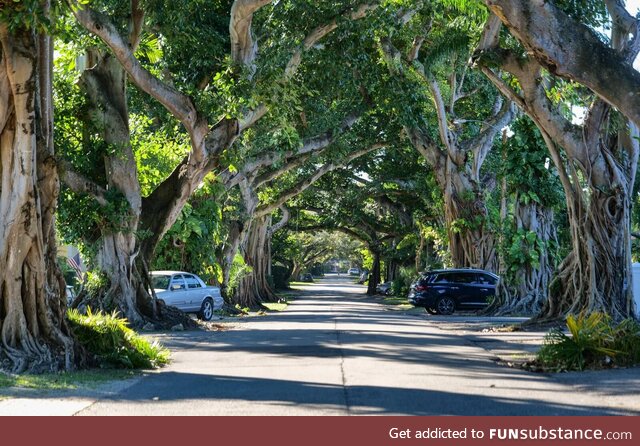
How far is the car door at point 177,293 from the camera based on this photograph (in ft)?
91.0

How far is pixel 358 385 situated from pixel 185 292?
57.6 feet

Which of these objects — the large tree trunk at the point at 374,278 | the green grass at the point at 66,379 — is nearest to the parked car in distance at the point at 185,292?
the green grass at the point at 66,379

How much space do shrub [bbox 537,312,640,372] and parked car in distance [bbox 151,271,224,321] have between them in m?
15.6

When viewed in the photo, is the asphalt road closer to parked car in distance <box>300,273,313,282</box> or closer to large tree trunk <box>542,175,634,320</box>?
large tree trunk <box>542,175,634,320</box>

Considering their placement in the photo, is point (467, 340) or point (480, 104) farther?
point (480, 104)

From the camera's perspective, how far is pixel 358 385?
11547 millimetres

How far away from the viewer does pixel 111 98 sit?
2336 cm

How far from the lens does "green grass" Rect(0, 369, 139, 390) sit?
11.4 m

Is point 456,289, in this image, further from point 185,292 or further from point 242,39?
point 242,39

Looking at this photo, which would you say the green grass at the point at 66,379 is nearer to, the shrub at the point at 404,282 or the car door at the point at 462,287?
the car door at the point at 462,287

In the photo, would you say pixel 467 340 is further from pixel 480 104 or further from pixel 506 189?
pixel 480 104

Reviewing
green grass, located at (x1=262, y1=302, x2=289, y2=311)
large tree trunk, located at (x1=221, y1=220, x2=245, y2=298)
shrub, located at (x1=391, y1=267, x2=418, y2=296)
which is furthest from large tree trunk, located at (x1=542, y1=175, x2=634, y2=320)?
shrub, located at (x1=391, y1=267, x2=418, y2=296)

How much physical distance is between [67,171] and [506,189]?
14629mm

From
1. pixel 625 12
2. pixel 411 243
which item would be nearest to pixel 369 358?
pixel 625 12
